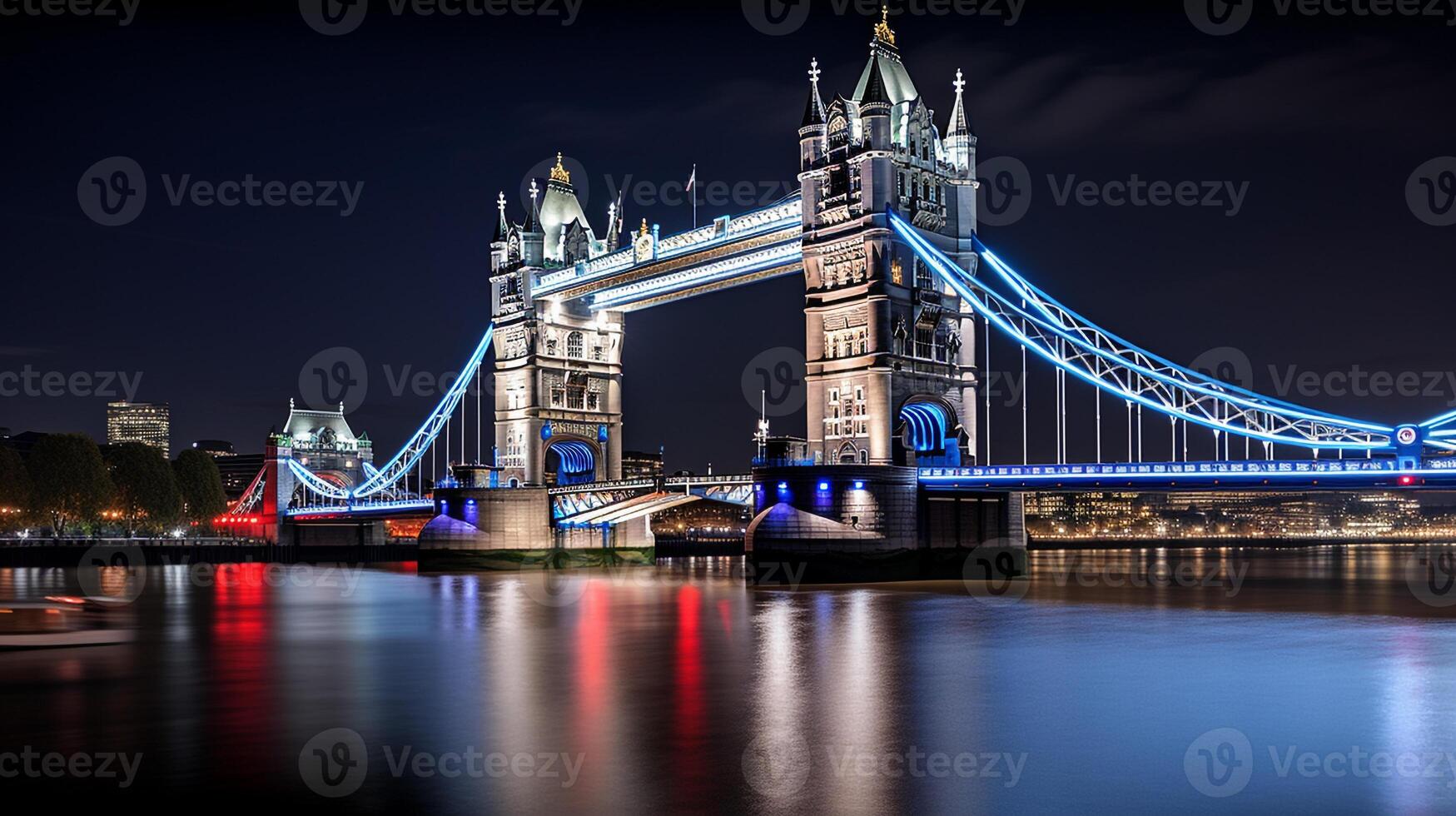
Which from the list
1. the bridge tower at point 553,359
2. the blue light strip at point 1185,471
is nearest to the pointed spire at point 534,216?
the bridge tower at point 553,359

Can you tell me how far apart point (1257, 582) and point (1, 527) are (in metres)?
88.7

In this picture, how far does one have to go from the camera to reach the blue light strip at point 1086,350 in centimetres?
3934

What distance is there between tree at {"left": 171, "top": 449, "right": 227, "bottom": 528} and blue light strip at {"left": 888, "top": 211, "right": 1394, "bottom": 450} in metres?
75.3

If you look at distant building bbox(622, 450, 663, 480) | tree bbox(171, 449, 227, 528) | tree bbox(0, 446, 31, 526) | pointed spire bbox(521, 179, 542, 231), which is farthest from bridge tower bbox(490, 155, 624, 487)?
distant building bbox(622, 450, 663, 480)

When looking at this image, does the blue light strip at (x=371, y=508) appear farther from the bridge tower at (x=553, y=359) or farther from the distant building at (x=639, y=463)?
the distant building at (x=639, y=463)

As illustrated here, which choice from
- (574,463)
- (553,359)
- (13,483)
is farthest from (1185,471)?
(13,483)

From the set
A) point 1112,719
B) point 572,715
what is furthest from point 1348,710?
point 572,715

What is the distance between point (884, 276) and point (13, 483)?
6678cm

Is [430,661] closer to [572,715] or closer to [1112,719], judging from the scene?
[572,715]

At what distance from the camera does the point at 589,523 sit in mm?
71125

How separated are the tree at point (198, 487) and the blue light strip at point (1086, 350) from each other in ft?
247

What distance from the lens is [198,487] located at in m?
106

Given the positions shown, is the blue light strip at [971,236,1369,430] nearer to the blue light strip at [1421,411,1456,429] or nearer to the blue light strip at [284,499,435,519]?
the blue light strip at [1421,411,1456,429]

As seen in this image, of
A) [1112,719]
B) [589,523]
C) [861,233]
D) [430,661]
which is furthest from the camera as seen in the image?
[589,523]
